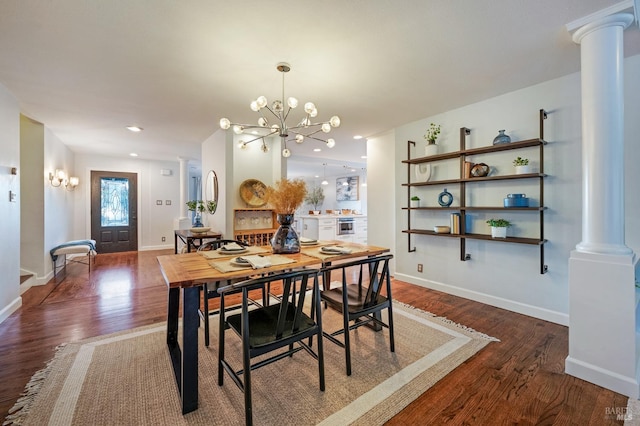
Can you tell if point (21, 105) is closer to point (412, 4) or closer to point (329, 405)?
point (412, 4)

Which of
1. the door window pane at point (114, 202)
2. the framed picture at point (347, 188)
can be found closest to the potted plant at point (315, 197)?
the framed picture at point (347, 188)

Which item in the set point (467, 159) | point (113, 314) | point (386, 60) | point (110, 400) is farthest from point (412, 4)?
point (113, 314)

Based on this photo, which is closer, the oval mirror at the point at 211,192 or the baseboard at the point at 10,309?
the baseboard at the point at 10,309

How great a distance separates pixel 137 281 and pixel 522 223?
5236mm

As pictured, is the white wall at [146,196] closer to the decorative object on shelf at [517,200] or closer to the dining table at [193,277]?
the dining table at [193,277]

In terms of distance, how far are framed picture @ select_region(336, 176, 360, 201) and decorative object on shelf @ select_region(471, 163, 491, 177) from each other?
267 inches

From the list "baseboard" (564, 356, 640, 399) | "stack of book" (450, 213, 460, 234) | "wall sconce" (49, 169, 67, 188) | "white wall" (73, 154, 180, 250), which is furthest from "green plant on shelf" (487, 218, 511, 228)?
"white wall" (73, 154, 180, 250)

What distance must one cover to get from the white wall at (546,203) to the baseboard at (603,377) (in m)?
1.01

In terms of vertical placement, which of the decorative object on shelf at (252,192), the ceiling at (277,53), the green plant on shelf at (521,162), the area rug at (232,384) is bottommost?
the area rug at (232,384)

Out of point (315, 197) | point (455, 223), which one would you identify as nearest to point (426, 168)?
point (455, 223)

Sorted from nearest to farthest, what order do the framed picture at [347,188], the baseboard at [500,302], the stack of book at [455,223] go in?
the baseboard at [500,302] < the stack of book at [455,223] < the framed picture at [347,188]

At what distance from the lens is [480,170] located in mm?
3166

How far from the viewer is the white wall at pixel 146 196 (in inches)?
256

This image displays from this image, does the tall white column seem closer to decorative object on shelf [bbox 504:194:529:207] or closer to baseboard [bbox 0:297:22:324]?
decorative object on shelf [bbox 504:194:529:207]
